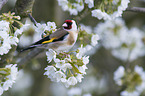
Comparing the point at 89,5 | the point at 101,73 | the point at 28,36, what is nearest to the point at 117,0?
the point at 89,5

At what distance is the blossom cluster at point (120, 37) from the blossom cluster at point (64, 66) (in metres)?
3.31

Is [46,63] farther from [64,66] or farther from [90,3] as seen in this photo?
[64,66]

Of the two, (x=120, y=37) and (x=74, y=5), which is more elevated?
(x=120, y=37)

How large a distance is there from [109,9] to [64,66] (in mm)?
1163

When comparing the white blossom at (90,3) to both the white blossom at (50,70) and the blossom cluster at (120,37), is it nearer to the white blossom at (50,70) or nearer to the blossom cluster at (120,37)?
the white blossom at (50,70)

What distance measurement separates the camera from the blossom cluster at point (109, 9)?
10.5 feet

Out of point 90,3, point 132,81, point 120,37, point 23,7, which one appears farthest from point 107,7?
point 120,37

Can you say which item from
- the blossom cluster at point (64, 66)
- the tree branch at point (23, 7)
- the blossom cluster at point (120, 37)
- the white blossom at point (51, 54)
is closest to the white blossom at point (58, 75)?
the blossom cluster at point (64, 66)

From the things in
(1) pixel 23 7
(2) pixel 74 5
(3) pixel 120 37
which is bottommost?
(1) pixel 23 7

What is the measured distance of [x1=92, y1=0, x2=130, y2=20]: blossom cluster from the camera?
3.20 meters

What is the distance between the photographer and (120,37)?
19.8 ft

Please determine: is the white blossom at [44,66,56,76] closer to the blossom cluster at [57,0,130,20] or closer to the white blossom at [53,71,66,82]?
the white blossom at [53,71,66,82]

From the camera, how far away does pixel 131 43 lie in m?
5.87

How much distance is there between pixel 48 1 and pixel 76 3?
318cm
